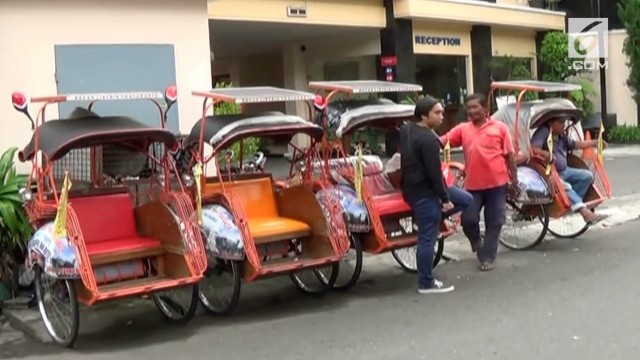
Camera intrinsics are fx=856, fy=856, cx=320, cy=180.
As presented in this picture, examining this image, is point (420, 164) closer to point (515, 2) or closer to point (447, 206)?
point (447, 206)

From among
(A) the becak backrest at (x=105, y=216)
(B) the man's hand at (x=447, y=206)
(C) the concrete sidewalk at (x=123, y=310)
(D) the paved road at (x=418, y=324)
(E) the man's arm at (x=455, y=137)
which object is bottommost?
(D) the paved road at (x=418, y=324)

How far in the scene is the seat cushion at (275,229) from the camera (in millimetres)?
7879

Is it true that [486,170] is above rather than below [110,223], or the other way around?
above

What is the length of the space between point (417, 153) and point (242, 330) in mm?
2323

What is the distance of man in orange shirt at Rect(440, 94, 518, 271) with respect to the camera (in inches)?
357

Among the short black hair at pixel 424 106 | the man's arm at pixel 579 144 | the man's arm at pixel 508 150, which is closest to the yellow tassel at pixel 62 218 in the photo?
the short black hair at pixel 424 106

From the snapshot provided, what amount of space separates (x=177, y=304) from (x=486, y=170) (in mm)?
3533

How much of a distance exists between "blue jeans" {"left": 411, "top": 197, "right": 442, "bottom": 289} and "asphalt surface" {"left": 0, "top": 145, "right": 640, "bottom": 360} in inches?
12.2

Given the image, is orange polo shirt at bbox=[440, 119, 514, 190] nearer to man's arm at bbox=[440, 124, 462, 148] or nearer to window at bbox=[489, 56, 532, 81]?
man's arm at bbox=[440, 124, 462, 148]

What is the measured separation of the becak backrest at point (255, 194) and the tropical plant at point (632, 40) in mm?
20551

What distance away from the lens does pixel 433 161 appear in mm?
7988

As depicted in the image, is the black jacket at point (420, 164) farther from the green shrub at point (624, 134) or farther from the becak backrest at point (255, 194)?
the green shrub at point (624, 134)

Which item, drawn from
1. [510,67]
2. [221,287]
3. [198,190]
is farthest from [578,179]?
[510,67]

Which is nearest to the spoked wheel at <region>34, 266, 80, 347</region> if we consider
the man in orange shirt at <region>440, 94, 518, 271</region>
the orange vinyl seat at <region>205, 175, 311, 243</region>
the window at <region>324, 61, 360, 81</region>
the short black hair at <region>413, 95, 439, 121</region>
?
the orange vinyl seat at <region>205, 175, 311, 243</region>
